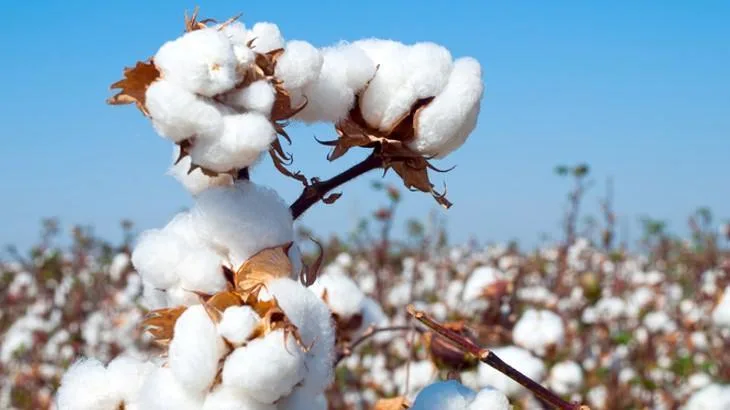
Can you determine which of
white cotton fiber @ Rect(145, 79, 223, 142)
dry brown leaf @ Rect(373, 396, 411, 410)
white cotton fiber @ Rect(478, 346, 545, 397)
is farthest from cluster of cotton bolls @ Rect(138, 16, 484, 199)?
white cotton fiber @ Rect(478, 346, 545, 397)

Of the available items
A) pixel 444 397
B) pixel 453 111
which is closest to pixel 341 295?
pixel 444 397

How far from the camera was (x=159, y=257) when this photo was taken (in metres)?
0.83

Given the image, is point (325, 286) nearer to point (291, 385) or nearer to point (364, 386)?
point (291, 385)

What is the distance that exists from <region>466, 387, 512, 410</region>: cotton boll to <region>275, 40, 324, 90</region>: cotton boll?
376mm

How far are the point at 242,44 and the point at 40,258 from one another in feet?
26.0

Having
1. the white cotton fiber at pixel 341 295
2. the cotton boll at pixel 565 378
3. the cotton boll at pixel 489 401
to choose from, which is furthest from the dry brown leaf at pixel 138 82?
the cotton boll at pixel 565 378

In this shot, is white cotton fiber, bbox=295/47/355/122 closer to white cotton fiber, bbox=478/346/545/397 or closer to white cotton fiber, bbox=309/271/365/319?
white cotton fiber, bbox=309/271/365/319

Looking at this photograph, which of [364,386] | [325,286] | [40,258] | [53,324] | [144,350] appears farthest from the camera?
[40,258]

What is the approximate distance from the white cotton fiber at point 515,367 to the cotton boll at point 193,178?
1.34m

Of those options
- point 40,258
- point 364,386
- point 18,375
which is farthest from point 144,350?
point 40,258

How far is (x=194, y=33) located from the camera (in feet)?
2.59

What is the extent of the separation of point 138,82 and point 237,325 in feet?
0.71

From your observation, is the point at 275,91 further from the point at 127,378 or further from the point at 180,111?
the point at 127,378

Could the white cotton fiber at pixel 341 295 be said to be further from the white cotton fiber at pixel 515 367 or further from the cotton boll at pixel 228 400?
the cotton boll at pixel 228 400
